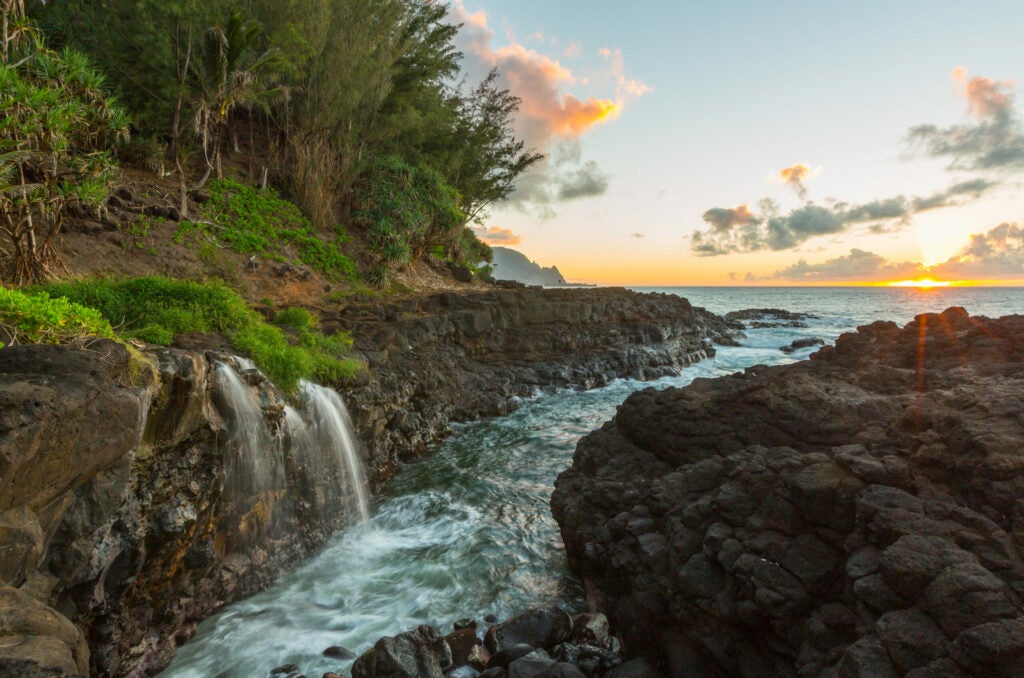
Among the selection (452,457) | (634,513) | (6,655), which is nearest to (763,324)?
(452,457)

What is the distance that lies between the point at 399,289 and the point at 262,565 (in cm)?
1571

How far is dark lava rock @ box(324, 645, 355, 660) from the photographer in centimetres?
516

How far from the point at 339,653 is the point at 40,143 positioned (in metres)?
11.3

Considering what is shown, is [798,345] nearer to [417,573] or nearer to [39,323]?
[417,573]

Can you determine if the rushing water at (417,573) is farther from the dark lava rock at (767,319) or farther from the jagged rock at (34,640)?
the dark lava rock at (767,319)

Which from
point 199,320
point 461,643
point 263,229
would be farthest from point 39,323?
point 263,229

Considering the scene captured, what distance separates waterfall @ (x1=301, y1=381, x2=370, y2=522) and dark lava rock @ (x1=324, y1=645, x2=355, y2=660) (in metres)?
3.31

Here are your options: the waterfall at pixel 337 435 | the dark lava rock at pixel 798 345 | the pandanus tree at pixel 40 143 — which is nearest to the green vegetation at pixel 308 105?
the pandanus tree at pixel 40 143

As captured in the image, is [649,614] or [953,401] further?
[953,401]

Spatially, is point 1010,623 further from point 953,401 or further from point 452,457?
point 452,457

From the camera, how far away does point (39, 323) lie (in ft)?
17.2

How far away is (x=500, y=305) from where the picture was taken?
736 inches

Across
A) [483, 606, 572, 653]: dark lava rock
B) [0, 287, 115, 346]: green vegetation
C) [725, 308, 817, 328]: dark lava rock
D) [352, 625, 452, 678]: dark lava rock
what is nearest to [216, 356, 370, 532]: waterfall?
[0, 287, 115, 346]: green vegetation

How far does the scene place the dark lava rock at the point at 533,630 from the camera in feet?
16.3
